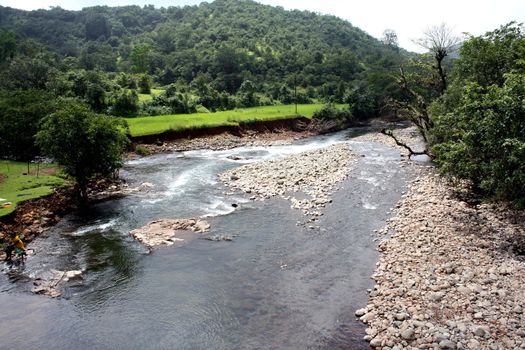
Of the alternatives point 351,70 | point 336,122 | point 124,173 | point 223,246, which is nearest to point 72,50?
point 351,70

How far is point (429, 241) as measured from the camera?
21.7 meters

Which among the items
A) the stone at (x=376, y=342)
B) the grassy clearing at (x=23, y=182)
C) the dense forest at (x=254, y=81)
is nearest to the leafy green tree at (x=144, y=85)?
the dense forest at (x=254, y=81)

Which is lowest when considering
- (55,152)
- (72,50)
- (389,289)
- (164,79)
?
(389,289)

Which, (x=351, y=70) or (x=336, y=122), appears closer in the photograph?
(x=336, y=122)

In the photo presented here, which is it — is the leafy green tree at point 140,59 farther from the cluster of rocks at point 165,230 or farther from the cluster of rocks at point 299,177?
the cluster of rocks at point 165,230

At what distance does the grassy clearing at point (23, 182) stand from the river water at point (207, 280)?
390 centimetres

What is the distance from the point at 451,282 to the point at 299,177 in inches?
836

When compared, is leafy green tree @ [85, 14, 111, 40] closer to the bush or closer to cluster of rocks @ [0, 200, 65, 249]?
cluster of rocks @ [0, 200, 65, 249]

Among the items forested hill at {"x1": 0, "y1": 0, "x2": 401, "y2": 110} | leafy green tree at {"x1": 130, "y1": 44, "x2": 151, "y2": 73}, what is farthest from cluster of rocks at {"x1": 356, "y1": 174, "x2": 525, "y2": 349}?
leafy green tree at {"x1": 130, "y1": 44, "x2": 151, "y2": 73}

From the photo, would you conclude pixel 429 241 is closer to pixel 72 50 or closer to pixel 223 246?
pixel 223 246

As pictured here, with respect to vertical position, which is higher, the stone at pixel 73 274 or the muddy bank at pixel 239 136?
the muddy bank at pixel 239 136

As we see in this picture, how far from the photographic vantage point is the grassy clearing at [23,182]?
29.0 metres

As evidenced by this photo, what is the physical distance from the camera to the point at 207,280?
2020 cm

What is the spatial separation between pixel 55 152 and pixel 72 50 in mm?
135151
